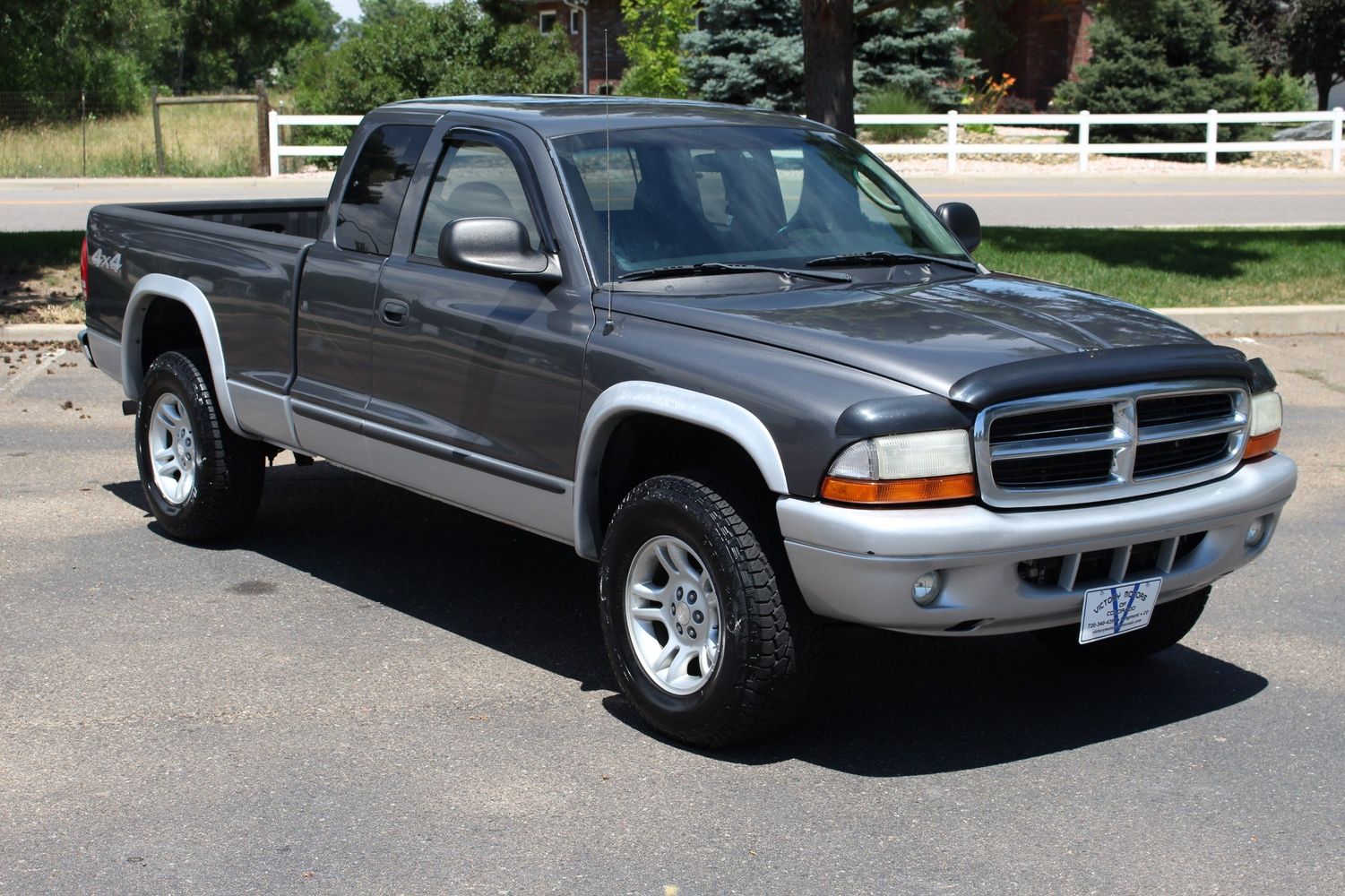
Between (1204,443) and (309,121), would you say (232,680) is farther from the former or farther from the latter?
(309,121)

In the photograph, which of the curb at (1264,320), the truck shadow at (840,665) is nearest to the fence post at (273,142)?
the curb at (1264,320)

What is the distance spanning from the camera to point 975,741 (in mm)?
5047

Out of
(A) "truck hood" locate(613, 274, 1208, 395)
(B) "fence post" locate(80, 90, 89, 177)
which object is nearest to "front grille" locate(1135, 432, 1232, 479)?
(A) "truck hood" locate(613, 274, 1208, 395)

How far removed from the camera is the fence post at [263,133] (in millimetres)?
29828

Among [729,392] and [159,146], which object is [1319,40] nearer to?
[159,146]

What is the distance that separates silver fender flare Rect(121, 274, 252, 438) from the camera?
682 cm

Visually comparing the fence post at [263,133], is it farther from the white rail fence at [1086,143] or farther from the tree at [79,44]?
the tree at [79,44]

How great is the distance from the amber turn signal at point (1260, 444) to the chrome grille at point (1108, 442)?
9 cm

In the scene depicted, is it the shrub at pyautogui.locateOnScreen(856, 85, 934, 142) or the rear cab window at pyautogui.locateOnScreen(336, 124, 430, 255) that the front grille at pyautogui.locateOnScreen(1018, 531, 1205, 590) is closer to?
the rear cab window at pyautogui.locateOnScreen(336, 124, 430, 255)

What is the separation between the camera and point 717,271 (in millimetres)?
5414

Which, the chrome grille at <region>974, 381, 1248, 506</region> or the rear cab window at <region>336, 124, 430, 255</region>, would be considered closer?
the chrome grille at <region>974, 381, 1248, 506</region>

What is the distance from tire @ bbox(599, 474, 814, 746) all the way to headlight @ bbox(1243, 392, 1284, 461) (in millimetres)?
1607

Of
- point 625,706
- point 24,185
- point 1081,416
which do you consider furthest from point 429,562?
point 24,185

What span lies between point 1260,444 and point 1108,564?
0.80 meters
